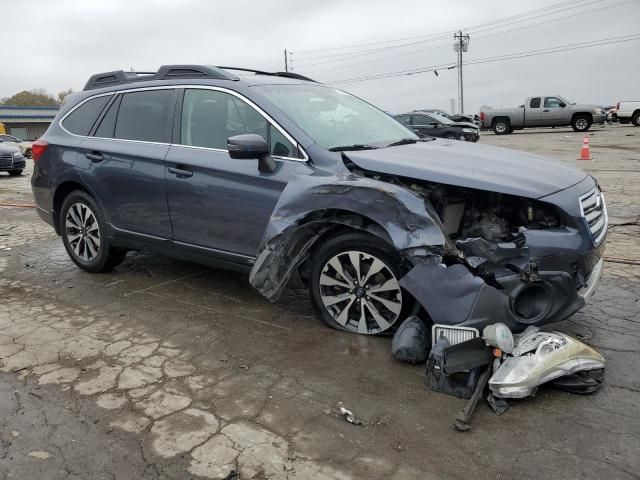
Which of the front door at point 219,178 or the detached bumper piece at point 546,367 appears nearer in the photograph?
the detached bumper piece at point 546,367

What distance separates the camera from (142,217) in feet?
15.6

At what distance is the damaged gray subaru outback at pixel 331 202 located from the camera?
10.6 ft

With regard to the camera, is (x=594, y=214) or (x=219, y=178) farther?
(x=219, y=178)

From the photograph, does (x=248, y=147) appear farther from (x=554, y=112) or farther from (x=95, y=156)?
(x=554, y=112)

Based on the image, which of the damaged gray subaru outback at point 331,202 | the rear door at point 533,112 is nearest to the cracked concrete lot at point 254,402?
the damaged gray subaru outback at point 331,202

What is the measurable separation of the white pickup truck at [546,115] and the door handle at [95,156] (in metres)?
28.1

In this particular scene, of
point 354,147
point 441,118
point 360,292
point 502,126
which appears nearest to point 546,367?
point 360,292

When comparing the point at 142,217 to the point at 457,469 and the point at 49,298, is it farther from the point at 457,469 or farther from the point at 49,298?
the point at 457,469

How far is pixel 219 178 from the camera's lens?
4152mm

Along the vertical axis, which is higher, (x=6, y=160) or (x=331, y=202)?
(x=6, y=160)

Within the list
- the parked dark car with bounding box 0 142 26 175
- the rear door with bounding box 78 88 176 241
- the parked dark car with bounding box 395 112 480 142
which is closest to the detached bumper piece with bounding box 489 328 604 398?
the rear door with bounding box 78 88 176 241

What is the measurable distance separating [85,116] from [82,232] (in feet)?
3.75

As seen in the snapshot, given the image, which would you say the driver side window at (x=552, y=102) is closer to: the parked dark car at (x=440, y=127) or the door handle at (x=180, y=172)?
the parked dark car at (x=440, y=127)

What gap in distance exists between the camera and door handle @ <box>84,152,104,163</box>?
16.5 ft
